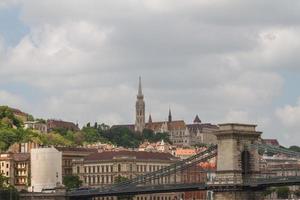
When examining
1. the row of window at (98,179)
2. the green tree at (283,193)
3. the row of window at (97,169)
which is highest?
the row of window at (97,169)

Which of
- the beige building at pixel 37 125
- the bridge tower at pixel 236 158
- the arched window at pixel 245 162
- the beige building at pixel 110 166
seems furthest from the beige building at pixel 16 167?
the arched window at pixel 245 162

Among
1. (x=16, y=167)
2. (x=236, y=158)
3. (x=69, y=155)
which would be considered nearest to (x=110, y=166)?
(x=69, y=155)

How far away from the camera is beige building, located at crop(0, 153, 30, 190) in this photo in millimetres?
129125

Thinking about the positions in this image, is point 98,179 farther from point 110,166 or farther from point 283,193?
point 283,193

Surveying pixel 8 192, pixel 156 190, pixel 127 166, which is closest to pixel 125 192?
pixel 156 190

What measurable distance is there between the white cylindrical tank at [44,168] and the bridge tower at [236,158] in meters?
Result: 43.5

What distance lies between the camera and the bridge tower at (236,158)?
75.2m

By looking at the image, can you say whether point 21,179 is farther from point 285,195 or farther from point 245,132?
point 245,132

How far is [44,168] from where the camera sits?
4710 inches

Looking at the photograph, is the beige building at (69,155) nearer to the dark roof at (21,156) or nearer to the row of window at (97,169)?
the row of window at (97,169)

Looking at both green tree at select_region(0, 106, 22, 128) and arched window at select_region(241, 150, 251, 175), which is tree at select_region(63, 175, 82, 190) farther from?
arched window at select_region(241, 150, 251, 175)

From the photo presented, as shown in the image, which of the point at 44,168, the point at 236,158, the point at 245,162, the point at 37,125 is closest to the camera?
the point at 236,158

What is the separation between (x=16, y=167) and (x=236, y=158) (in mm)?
58765

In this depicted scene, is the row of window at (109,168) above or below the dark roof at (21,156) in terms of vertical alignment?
below
